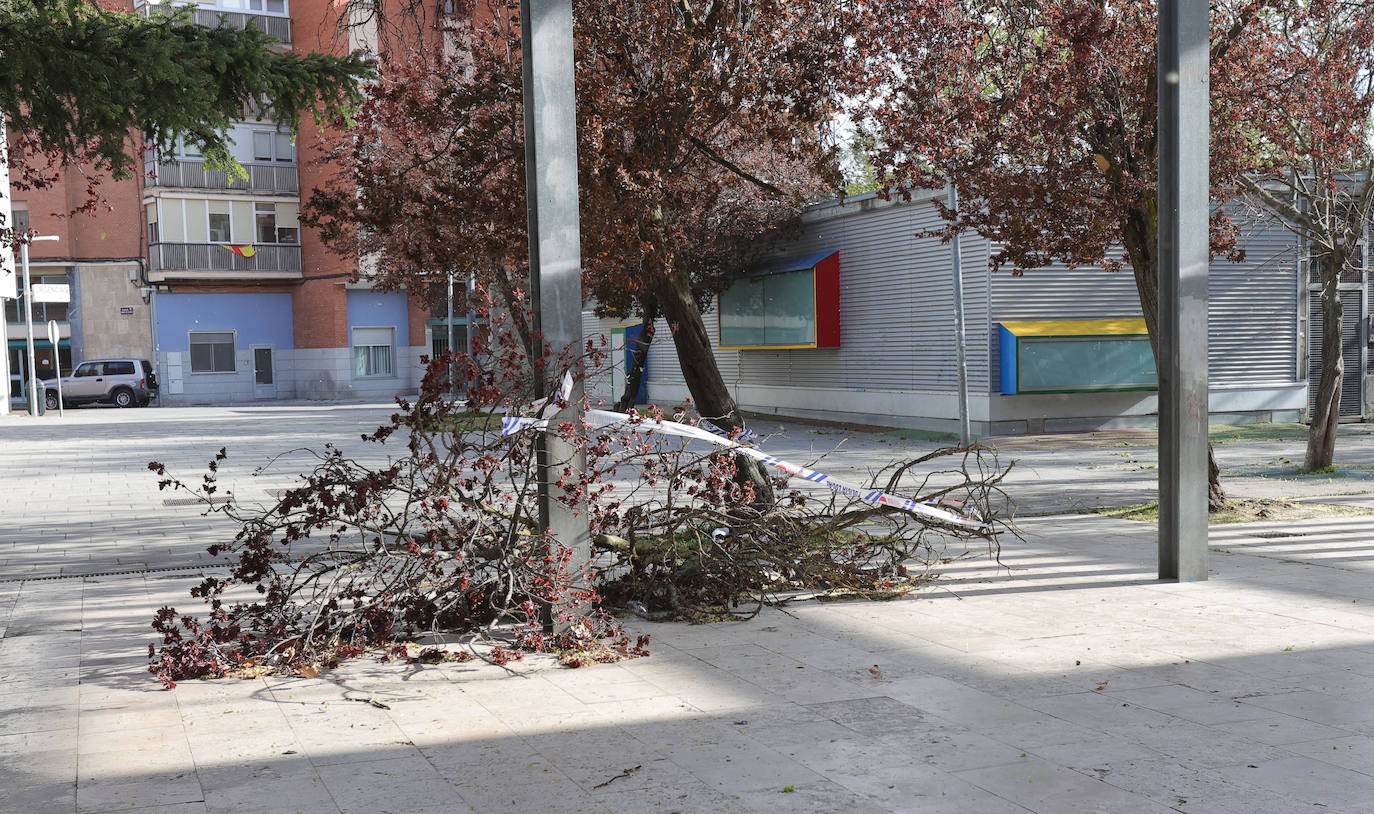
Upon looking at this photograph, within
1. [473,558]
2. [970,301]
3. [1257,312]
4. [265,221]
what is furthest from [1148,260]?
[265,221]

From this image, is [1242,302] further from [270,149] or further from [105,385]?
[270,149]

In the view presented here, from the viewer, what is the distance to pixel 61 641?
7.17 metres

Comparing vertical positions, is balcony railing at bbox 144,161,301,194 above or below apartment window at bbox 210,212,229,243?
above

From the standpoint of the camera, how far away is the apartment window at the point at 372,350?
157 feet

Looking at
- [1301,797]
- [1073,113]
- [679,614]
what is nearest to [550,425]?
[679,614]

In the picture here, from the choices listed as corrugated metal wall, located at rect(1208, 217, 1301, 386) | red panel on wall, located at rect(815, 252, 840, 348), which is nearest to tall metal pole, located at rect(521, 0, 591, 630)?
red panel on wall, located at rect(815, 252, 840, 348)

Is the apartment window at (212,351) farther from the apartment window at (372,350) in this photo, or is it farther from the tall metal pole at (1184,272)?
the tall metal pole at (1184,272)

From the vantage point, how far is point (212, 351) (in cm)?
4794

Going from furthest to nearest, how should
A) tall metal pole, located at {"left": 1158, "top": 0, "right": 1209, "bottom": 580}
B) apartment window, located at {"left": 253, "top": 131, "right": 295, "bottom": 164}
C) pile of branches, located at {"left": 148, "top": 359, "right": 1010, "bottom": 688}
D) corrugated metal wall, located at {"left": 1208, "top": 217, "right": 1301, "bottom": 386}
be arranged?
apartment window, located at {"left": 253, "top": 131, "right": 295, "bottom": 164} → corrugated metal wall, located at {"left": 1208, "top": 217, "right": 1301, "bottom": 386} → tall metal pole, located at {"left": 1158, "top": 0, "right": 1209, "bottom": 580} → pile of branches, located at {"left": 148, "top": 359, "right": 1010, "bottom": 688}

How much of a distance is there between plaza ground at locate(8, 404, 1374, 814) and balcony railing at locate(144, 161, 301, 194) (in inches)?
1592

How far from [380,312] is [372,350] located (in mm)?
1484

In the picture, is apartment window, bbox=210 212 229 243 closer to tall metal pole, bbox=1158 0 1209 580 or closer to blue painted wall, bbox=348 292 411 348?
blue painted wall, bbox=348 292 411 348

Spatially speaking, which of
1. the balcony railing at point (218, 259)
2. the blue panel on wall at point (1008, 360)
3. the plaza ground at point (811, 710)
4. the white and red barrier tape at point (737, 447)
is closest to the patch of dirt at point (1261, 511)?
the plaza ground at point (811, 710)

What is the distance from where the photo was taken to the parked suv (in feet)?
141
